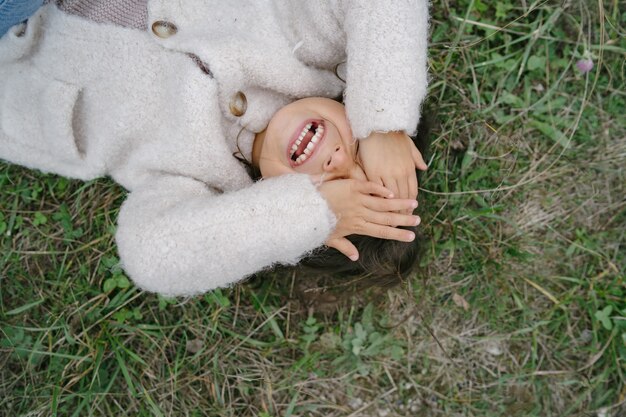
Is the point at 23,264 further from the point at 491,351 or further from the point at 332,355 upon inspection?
the point at 491,351

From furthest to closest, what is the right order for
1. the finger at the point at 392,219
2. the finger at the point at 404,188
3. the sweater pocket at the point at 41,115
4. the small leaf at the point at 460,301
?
1. the small leaf at the point at 460,301
2. the sweater pocket at the point at 41,115
3. the finger at the point at 404,188
4. the finger at the point at 392,219

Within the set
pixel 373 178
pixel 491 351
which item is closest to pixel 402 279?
pixel 373 178

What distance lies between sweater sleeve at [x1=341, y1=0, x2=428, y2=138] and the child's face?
68 mm

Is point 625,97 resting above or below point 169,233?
above

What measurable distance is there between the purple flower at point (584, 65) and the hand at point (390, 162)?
105cm

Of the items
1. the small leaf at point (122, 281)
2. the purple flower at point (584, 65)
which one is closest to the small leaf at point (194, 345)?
the small leaf at point (122, 281)

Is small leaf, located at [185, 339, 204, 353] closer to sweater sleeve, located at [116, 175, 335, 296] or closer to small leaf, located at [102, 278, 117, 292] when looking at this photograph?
small leaf, located at [102, 278, 117, 292]

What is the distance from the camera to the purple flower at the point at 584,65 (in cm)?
231

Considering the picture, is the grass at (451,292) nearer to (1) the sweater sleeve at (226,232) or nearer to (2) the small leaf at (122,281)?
(2) the small leaf at (122,281)

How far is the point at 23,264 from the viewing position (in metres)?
2.28

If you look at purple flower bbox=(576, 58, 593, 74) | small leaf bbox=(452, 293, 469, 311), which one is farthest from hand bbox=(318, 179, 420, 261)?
purple flower bbox=(576, 58, 593, 74)

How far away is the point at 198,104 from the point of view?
1.81m

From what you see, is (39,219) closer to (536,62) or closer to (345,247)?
(345,247)

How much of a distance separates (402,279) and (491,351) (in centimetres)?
65
